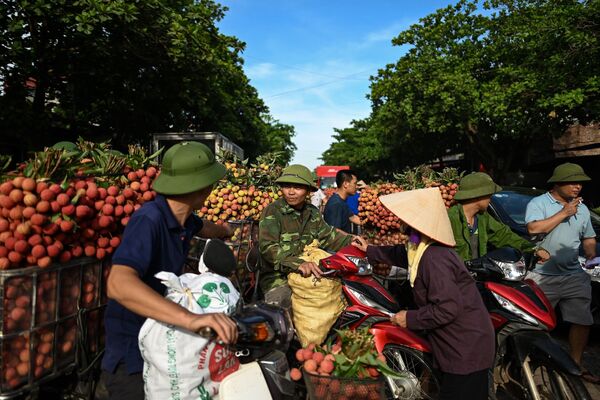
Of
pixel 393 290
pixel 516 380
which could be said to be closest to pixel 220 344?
pixel 516 380

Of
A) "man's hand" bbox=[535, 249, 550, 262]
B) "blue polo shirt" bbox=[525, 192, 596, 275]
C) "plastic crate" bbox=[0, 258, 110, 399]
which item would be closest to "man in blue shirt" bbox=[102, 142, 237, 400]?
"plastic crate" bbox=[0, 258, 110, 399]

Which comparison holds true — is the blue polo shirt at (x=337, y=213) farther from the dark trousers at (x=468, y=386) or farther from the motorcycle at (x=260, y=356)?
the motorcycle at (x=260, y=356)

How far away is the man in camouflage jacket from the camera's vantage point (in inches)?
135

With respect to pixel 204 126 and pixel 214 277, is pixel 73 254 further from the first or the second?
pixel 204 126

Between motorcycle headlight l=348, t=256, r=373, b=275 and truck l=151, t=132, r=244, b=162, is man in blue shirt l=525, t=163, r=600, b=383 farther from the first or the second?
truck l=151, t=132, r=244, b=162

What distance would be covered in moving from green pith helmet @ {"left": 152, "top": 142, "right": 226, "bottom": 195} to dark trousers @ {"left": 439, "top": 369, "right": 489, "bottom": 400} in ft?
6.12

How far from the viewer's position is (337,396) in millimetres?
2158

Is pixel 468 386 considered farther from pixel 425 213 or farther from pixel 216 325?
pixel 216 325

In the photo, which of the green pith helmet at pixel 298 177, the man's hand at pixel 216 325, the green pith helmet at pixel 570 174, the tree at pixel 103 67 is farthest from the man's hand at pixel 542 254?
the tree at pixel 103 67

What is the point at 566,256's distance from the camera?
4.21 metres

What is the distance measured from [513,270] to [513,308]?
29 cm

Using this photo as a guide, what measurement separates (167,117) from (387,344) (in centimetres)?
1719

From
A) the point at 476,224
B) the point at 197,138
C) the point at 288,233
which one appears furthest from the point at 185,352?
the point at 197,138

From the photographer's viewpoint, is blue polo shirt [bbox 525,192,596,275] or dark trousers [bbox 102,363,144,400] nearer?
dark trousers [bbox 102,363,144,400]
